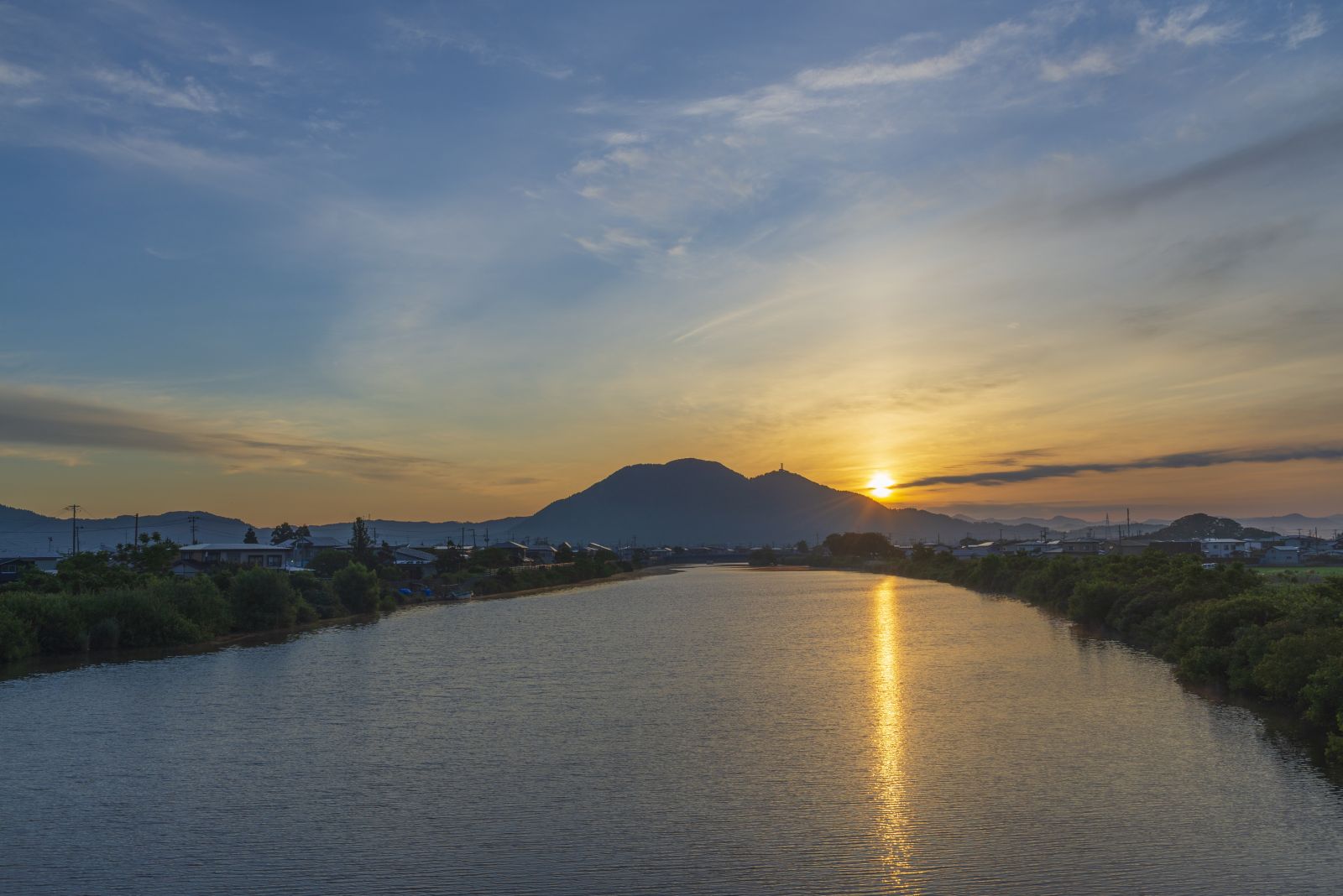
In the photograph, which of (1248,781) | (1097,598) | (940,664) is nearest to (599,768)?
(1248,781)

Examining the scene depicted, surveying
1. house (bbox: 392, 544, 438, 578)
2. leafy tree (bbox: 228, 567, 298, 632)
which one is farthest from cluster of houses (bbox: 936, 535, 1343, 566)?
leafy tree (bbox: 228, 567, 298, 632)

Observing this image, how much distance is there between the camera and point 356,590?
70.8 meters

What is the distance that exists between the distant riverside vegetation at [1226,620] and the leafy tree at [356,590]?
1868 inches

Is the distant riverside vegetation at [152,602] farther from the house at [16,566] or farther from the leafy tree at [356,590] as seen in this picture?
the house at [16,566]

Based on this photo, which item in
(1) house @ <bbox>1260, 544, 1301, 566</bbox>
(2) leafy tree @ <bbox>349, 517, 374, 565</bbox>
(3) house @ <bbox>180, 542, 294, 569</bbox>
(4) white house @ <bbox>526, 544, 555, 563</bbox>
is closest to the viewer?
(3) house @ <bbox>180, 542, 294, 569</bbox>

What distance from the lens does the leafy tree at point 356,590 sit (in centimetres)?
7000

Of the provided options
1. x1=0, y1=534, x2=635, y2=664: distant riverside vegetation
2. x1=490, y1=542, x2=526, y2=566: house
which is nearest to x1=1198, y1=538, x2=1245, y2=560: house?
x1=490, y1=542, x2=526, y2=566: house

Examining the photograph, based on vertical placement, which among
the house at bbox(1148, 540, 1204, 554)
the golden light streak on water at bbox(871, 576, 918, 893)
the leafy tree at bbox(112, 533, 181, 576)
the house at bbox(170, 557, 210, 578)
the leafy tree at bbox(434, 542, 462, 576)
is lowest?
the golden light streak on water at bbox(871, 576, 918, 893)

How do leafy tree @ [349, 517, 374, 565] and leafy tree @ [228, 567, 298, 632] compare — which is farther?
leafy tree @ [349, 517, 374, 565]

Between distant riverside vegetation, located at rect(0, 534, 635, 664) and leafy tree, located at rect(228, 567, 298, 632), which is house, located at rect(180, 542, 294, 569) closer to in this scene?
distant riverside vegetation, located at rect(0, 534, 635, 664)

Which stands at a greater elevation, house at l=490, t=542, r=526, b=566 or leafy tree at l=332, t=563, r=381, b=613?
house at l=490, t=542, r=526, b=566

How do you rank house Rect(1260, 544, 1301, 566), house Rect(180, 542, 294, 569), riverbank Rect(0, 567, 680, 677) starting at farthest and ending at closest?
1. house Rect(1260, 544, 1301, 566)
2. house Rect(180, 542, 294, 569)
3. riverbank Rect(0, 567, 680, 677)

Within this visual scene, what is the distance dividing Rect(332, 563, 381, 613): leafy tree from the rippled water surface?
30512mm

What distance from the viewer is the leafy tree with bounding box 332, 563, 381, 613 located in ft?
230
